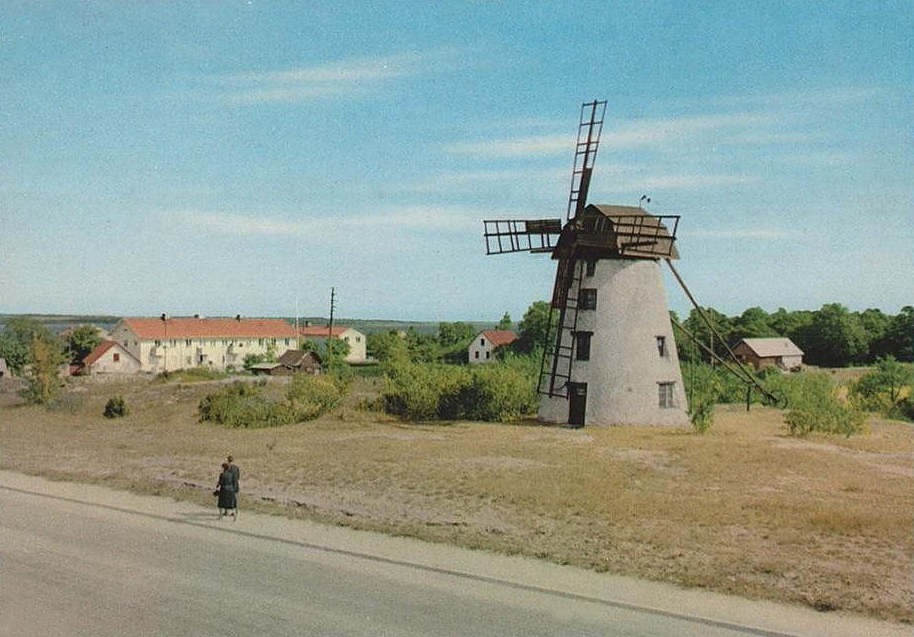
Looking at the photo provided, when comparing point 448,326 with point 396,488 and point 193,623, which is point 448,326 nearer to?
point 396,488

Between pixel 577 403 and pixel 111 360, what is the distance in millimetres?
65298

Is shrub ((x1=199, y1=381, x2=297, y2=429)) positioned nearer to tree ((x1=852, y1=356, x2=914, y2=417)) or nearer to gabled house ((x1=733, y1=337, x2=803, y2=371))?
tree ((x1=852, y1=356, x2=914, y2=417))

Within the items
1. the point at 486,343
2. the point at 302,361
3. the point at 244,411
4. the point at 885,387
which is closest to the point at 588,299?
the point at 244,411

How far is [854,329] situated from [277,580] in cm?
9087

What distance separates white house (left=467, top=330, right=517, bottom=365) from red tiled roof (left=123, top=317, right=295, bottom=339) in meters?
24.9

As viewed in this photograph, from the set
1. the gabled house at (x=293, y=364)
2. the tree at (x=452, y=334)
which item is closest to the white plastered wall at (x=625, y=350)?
the gabled house at (x=293, y=364)

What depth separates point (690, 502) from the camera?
53.8 feet

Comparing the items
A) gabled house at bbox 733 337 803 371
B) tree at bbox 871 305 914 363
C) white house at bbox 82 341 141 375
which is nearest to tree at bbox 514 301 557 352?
gabled house at bbox 733 337 803 371

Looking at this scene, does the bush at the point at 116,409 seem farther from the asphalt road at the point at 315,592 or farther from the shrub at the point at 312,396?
the asphalt road at the point at 315,592

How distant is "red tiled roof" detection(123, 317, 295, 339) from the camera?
8588 centimetres

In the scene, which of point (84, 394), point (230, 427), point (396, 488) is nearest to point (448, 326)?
point (84, 394)

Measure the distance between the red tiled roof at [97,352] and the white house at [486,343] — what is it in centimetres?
4399

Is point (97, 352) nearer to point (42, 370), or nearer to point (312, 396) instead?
point (42, 370)

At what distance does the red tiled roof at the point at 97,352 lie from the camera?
78.6m
